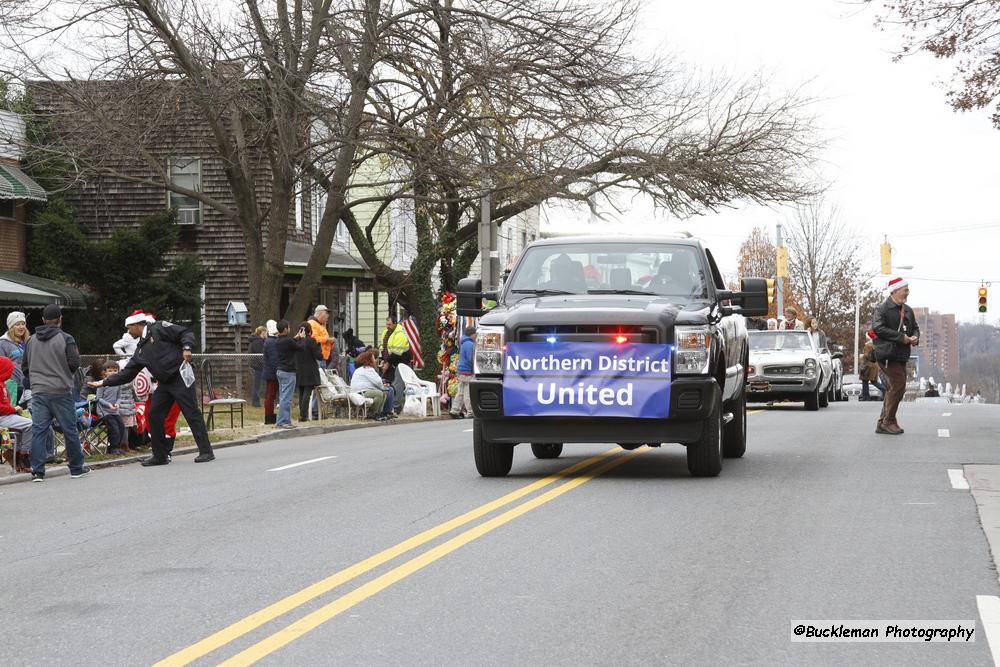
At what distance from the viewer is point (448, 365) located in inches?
1107

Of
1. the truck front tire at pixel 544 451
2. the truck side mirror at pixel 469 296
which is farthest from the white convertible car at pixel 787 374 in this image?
the truck side mirror at pixel 469 296

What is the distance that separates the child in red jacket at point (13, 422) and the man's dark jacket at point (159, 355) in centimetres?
112

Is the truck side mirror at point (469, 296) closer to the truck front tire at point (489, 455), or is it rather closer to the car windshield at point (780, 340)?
the truck front tire at point (489, 455)

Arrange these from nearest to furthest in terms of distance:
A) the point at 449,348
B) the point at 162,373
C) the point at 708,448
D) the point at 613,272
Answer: the point at 708,448, the point at 613,272, the point at 162,373, the point at 449,348

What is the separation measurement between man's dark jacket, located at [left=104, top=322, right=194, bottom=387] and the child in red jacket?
3.69 ft

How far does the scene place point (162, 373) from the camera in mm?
16703

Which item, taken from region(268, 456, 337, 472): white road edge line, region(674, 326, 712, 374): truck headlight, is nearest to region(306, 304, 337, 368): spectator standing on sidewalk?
region(268, 456, 337, 472): white road edge line

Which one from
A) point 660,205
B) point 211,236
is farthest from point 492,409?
point 211,236

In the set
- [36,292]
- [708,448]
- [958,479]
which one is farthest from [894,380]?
[36,292]

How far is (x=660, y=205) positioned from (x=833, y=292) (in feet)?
155

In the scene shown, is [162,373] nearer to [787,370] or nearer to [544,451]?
[544,451]

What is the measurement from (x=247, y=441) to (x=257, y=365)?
690 centimetres

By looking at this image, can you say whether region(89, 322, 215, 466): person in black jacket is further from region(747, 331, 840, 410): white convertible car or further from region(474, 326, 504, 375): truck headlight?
region(747, 331, 840, 410): white convertible car

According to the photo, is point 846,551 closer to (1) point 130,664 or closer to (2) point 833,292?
(1) point 130,664
